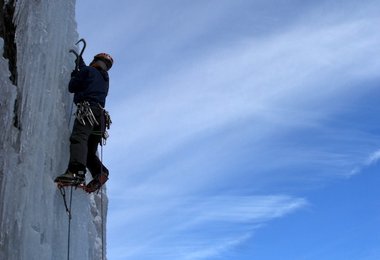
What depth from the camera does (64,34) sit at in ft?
21.7

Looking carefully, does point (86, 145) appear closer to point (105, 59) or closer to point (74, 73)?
point (74, 73)

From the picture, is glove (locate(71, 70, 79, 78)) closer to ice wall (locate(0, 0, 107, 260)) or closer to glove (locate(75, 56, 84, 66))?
ice wall (locate(0, 0, 107, 260))

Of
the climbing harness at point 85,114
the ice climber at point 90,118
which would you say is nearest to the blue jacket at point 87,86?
the ice climber at point 90,118

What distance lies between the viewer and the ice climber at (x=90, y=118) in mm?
5931

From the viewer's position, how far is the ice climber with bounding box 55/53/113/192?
5.93m

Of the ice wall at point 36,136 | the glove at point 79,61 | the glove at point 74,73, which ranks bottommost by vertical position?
the ice wall at point 36,136

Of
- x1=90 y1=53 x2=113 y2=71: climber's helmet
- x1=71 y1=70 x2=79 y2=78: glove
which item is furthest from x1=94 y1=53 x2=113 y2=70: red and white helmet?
x1=71 y1=70 x2=79 y2=78: glove

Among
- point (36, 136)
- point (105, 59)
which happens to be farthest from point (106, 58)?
point (36, 136)

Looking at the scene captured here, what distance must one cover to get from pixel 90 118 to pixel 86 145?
365mm

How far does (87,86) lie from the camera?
6.37m

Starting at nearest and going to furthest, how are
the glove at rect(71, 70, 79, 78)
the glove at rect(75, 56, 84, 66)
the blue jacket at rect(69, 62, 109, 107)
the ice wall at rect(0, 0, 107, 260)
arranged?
the ice wall at rect(0, 0, 107, 260)
the blue jacket at rect(69, 62, 109, 107)
the glove at rect(71, 70, 79, 78)
the glove at rect(75, 56, 84, 66)

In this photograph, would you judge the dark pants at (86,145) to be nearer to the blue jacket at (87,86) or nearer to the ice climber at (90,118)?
the ice climber at (90,118)

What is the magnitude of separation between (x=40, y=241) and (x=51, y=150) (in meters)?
1.05

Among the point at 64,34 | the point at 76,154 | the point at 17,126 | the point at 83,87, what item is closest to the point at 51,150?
the point at 76,154
